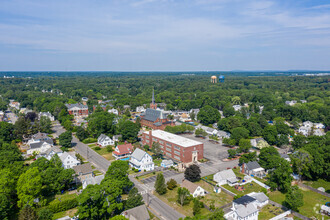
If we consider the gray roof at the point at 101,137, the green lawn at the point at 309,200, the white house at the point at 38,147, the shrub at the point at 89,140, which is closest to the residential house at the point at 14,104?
the shrub at the point at 89,140

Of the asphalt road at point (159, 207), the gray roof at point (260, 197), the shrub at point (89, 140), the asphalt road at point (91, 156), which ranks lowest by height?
the asphalt road at point (159, 207)

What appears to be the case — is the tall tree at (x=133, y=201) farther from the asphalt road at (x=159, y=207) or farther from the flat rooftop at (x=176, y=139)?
the flat rooftop at (x=176, y=139)

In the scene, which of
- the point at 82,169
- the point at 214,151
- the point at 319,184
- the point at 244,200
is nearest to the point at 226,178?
the point at 244,200

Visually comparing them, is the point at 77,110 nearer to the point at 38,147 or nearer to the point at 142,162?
the point at 38,147

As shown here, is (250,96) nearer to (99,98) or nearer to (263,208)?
(99,98)

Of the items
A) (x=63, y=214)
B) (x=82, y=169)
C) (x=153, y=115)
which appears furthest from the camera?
(x=153, y=115)

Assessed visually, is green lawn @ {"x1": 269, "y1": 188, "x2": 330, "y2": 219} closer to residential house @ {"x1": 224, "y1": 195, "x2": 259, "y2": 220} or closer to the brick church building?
residential house @ {"x1": 224, "y1": 195, "x2": 259, "y2": 220}
